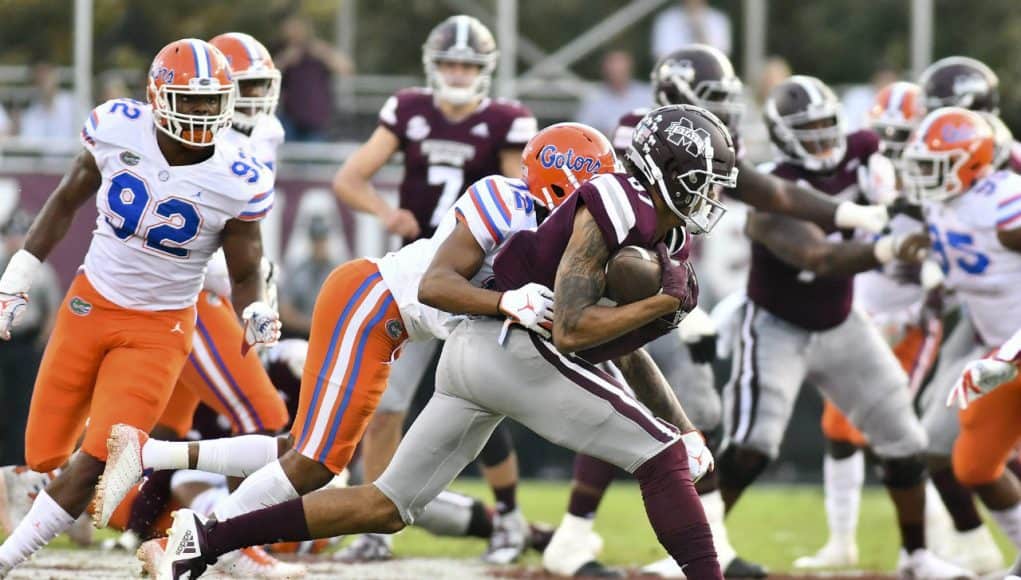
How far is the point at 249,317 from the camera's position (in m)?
5.93

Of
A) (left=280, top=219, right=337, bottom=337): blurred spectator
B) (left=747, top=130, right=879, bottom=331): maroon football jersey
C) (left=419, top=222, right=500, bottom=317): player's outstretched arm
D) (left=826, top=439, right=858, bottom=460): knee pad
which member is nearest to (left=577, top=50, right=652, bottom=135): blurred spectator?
(left=280, top=219, right=337, bottom=337): blurred spectator

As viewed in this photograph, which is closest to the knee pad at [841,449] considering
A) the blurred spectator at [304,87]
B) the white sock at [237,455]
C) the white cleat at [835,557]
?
the white cleat at [835,557]

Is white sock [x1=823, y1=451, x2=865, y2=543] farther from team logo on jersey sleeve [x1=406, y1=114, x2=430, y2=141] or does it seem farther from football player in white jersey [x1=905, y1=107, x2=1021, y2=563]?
team logo on jersey sleeve [x1=406, y1=114, x2=430, y2=141]

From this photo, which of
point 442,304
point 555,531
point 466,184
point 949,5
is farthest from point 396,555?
point 949,5

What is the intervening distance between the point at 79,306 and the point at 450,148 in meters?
1.95

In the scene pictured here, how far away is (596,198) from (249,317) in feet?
5.04

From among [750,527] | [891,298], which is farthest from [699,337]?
[750,527]

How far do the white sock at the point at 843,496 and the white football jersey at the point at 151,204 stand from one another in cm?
331

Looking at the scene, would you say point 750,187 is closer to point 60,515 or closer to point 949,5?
point 60,515

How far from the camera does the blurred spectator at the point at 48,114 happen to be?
11.9m

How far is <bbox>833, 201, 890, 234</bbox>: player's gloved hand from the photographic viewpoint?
683cm

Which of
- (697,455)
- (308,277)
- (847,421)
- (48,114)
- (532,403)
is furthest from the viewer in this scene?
(48,114)

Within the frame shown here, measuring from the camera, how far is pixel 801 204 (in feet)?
22.9

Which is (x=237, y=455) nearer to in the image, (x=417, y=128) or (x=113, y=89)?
(x=417, y=128)
